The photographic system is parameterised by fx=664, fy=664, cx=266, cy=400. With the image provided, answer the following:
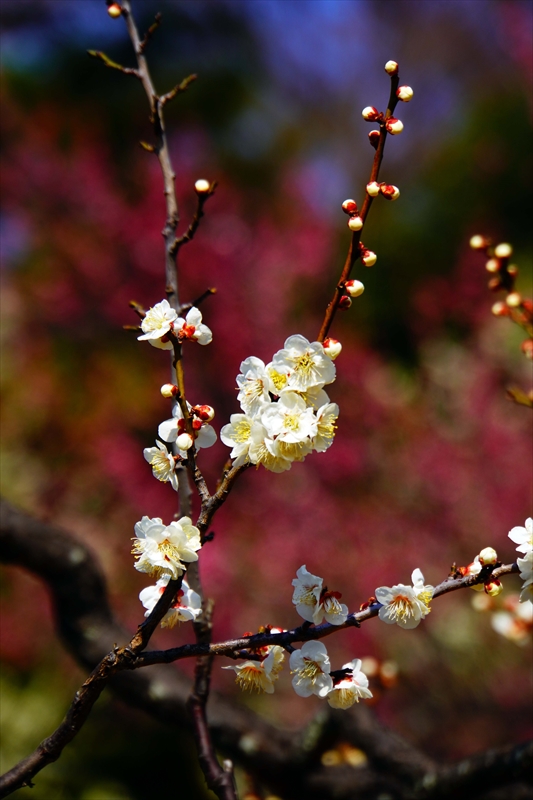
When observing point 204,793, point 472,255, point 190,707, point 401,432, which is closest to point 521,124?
point 472,255

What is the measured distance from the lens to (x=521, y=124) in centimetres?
601

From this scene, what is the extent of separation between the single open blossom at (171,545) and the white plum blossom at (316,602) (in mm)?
124

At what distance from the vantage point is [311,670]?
73 cm

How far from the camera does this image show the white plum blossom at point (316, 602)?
2.30 ft

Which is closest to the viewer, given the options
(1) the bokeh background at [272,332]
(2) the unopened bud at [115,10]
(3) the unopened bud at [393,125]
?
(3) the unopened bud at [393,125]

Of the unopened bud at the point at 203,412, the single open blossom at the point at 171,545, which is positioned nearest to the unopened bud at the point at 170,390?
the unopened bud at the point at 203,412

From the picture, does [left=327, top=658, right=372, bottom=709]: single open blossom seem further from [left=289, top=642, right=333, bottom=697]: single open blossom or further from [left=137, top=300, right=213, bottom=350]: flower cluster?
[left=137, top=300, right=213, bottom=350]: flower cluster

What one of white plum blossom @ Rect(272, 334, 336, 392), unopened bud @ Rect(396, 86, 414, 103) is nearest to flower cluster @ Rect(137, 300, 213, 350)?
white plum blossom @ Rect(272, 334, 336, 392)

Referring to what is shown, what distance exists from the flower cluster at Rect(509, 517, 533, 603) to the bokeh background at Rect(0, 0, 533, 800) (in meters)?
0.91

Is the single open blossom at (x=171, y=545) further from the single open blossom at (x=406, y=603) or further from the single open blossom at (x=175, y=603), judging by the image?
the single open blossom at (x=406, y=603)

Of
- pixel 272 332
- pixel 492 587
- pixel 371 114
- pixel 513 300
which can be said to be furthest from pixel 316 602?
pixel 272 332

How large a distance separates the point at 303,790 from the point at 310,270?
143 inches

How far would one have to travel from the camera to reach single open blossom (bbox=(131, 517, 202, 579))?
654 mm

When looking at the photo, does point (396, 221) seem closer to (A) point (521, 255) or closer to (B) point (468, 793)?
(A) point (521, 255)
